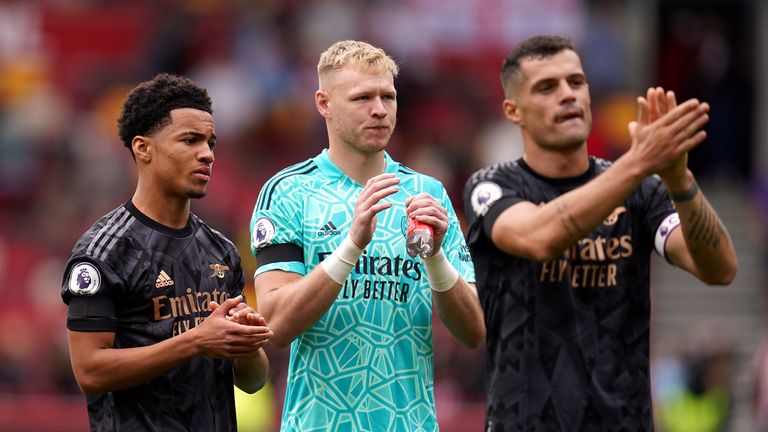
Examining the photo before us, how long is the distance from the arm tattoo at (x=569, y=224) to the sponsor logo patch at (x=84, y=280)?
6.55 feet

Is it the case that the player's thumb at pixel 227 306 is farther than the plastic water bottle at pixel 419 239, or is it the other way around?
the plastic water bottle at pixel 419 239

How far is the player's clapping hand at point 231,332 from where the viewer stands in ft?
18.2

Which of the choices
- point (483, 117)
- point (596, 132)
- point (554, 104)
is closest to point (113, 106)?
point (483, 117)

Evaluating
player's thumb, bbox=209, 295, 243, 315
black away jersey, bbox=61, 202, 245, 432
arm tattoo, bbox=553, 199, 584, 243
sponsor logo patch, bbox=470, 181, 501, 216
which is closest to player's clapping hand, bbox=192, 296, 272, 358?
player's thumb, bbox=209, 295, 243, 315

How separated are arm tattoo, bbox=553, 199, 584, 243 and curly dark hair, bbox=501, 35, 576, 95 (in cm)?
96

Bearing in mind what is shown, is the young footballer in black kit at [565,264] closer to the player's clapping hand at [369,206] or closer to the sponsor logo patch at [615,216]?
the sponsor logo patch at [615,216]

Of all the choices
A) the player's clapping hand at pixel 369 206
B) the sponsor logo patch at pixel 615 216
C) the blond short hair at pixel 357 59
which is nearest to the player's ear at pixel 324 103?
the blond short hair at pixel 357 59

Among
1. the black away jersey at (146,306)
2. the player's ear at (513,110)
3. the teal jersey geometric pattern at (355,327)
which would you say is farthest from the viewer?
the player's ear at (513,110)

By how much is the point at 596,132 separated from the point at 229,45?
4831mm

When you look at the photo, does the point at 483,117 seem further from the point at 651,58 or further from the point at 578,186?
the point at 578,186

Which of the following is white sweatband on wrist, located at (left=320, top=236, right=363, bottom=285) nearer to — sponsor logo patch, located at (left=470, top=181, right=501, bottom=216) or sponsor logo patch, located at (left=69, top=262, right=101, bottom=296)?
sponsor logo patch, located at (left=69, top=262, right=101, bottom=296)

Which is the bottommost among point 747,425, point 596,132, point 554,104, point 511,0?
point 747,425

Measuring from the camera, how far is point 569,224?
634 cm

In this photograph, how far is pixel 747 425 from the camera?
53.1 feet
